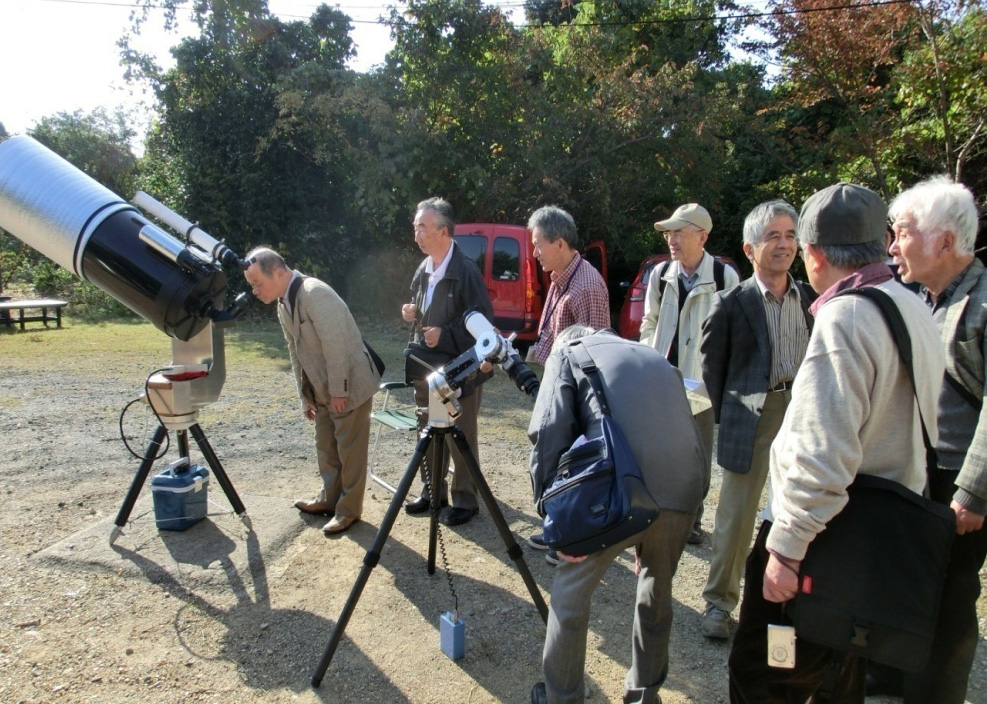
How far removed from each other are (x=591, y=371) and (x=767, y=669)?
101 cm

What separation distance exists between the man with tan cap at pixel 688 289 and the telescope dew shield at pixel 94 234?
7.86 feet

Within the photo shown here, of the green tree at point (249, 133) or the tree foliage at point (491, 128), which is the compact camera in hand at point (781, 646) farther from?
the green tree at point (249, 133)

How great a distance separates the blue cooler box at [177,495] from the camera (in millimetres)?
3908

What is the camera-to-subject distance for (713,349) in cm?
312

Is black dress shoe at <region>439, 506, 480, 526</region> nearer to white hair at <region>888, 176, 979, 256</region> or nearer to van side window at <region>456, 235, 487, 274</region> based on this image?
white hair at <region>888, 176, 979, 256</region>

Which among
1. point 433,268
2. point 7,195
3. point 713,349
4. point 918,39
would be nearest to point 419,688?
point 713,349

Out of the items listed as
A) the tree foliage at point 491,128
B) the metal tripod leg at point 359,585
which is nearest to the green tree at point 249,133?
the tree foliage at point 491,128

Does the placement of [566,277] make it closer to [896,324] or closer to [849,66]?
[896,324]

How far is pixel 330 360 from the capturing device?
3.86 meters

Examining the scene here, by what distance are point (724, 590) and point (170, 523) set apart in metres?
3.05

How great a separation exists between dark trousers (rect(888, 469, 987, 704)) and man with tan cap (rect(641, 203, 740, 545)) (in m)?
1.37

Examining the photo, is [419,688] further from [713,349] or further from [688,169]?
[688,169]

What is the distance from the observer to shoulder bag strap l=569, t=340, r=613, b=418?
2.10 m

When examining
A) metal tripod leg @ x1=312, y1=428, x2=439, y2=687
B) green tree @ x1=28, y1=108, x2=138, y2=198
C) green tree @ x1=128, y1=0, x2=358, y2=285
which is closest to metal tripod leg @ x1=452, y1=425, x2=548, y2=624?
metal tripod leg @ x1=312, y1=428, x2=439, y2=687
